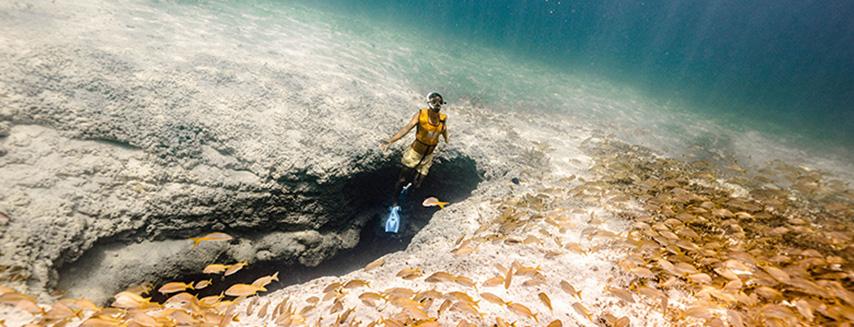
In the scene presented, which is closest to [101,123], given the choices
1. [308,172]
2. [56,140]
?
[56,140]

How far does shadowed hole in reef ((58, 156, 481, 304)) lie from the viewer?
392 cm

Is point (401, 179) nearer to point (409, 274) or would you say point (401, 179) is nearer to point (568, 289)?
point (409, 274)

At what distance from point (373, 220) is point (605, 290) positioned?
3975 mm

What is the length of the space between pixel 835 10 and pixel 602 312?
115 meters

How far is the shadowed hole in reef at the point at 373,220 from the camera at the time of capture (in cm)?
392

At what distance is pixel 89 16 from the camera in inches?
218

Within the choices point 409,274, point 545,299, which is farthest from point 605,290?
point 409,274

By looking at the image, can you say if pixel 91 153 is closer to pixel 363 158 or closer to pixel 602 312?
pixel 363 158

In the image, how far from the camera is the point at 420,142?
3834 millimetres

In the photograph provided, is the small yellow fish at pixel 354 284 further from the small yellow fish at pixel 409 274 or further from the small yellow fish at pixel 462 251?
the small yellow fish at pixel 462 251

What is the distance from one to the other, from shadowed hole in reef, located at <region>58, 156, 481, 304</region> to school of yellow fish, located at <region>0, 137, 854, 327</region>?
0.95 metres

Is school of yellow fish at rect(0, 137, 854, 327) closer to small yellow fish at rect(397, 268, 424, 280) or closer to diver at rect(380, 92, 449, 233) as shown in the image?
small yellow fish at rect(397, 268, 424, 280)

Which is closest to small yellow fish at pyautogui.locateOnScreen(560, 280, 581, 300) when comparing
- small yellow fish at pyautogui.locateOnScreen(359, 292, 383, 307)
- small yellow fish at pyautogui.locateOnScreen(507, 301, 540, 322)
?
small yellow fish at pyautogui.locateOnScreen(507, 301, 540, 322)

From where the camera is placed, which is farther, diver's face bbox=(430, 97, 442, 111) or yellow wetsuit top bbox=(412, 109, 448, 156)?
yellow wetsuit top bbox=(412, 109, 448, 156)
